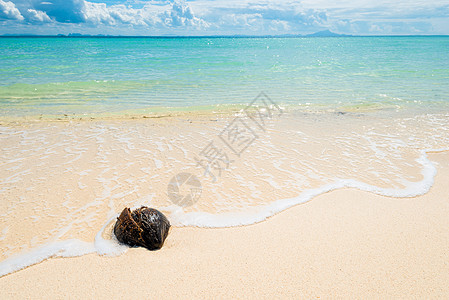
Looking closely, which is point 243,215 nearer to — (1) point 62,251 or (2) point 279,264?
(2) point 279,264

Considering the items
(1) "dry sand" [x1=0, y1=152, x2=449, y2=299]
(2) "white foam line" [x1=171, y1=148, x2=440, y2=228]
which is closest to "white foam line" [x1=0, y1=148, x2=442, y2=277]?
(2) "white foam line" [x1=171, y1=148, x2=440, y2=228]

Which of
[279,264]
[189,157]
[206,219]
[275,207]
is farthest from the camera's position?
[189,157]

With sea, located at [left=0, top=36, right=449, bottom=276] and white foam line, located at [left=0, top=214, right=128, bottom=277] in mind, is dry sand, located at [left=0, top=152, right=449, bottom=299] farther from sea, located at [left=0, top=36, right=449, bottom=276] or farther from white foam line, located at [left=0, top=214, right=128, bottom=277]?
sea, located at [left=0, top=36, right=449, bottom=276]

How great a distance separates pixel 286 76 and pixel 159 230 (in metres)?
16.3

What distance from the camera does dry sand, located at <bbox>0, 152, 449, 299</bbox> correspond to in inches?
99.6

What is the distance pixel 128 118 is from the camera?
337 inches

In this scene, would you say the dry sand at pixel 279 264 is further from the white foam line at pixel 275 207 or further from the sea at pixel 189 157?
the sea at pixel 189 157

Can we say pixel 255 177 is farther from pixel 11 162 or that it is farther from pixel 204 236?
pixel 11 162

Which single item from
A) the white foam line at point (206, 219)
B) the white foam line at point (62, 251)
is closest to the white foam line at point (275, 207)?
the white foam line at point (206, 219)

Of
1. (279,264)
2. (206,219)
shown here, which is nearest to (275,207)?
(206,219)

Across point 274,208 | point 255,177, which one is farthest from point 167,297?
point 255,177

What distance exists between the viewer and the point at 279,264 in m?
2.83

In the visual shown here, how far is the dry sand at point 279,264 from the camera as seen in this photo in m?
2.53

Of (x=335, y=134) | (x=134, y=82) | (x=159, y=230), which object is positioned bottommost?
(x=134, y=82)
